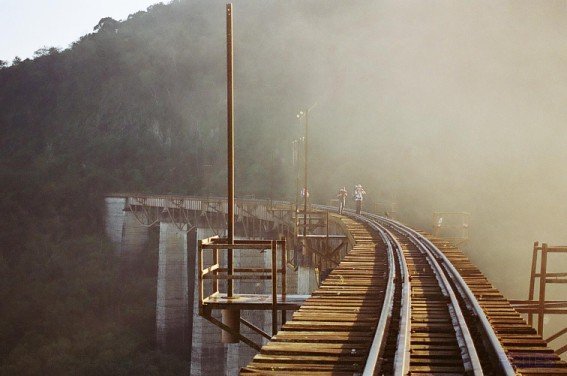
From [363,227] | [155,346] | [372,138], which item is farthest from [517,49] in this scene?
[363,227]

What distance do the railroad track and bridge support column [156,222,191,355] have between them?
48110 mm

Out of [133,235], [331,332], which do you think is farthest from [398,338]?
[133,235]

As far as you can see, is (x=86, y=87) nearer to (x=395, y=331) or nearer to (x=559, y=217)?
(x=559, y=217)

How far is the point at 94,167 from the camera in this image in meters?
108

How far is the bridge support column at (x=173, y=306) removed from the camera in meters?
59.8

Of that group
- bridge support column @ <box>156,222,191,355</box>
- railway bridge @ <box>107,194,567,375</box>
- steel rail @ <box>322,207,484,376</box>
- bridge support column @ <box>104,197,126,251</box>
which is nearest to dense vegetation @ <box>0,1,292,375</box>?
bridge support column @ <box>156,222,191,355</box>

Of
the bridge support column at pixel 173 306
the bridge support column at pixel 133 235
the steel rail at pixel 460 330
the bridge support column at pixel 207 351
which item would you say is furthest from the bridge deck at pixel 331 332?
the bridge support column at pixel 133 235

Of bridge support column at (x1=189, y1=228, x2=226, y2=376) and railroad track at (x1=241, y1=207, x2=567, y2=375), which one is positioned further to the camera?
bridge support column at (x1=189, y1=228, x2=226, y2=376)

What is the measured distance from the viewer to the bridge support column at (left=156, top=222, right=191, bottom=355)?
196ft

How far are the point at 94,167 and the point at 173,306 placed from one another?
53.7m

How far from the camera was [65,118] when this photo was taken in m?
132

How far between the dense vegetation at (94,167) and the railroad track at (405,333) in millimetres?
47525

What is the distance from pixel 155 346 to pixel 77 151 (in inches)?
2468

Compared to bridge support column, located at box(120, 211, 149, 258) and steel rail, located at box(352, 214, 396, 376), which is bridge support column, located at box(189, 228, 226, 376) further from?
steel rail, located at box(352, 214, 396, 376)
